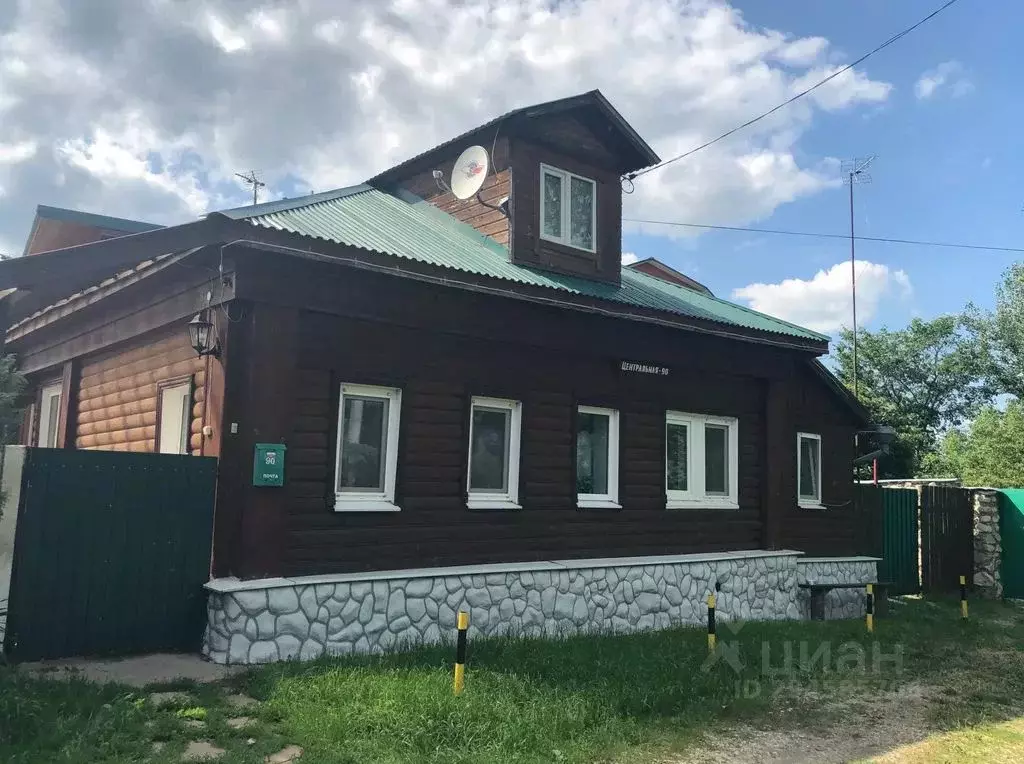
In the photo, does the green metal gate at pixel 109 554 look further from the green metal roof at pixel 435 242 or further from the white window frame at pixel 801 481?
the white window frame at pixel 801 481

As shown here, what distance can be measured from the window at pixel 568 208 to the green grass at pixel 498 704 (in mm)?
5528

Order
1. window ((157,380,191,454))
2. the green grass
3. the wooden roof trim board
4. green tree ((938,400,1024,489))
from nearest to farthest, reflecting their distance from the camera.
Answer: the green grass < the wooden roof trim board < window ((157,380,191,454)) < green tree ((938,400,1024,489))

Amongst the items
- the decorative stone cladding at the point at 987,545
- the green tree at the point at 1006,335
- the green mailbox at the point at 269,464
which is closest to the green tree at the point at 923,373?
the green tree at the point at 1006,335

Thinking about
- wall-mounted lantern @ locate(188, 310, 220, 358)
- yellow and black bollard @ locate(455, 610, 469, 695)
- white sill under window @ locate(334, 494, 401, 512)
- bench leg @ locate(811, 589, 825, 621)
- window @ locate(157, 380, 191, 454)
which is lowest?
bench leg @ locate(811, 589, 825, 621)

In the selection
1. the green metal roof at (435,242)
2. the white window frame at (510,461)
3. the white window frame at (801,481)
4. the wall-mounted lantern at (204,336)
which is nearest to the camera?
the wall-mounted lantern at (204,336)

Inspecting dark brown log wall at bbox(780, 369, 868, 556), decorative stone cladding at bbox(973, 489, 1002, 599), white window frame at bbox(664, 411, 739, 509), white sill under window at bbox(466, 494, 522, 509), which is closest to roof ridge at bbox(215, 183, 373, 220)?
white sill under window at bbox(466, 494, 522, 509)

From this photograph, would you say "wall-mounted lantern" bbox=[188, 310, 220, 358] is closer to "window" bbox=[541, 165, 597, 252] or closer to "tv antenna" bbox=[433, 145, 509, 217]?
"tv antenna" bbox=[433, 145, 509, 217]

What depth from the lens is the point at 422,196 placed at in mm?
13070

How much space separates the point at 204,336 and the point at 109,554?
A: 2188mm

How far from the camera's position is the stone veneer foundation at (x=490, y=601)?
743 cm

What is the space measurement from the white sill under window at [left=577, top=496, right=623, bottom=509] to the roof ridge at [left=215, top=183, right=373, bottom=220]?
16.3 ft

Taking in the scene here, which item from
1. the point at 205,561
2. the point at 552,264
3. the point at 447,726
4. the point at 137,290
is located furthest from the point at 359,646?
the point at 552,264

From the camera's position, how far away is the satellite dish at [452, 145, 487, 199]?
11.7 metres

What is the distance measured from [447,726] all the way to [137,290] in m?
6.57
